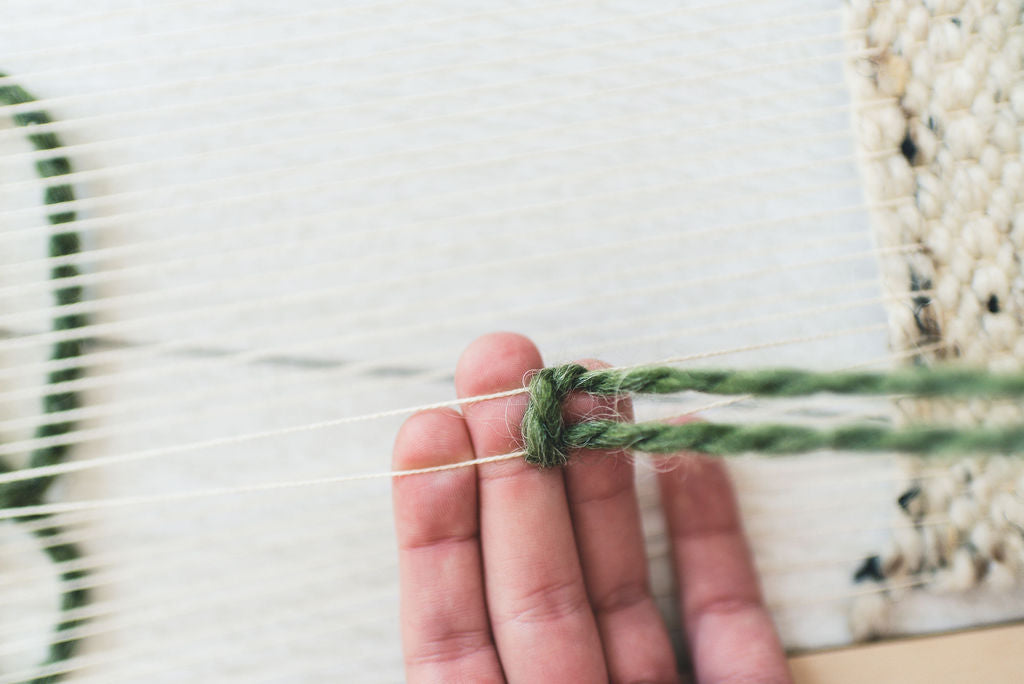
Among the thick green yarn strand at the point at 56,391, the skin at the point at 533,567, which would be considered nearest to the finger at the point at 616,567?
the skin at the point at 533,567

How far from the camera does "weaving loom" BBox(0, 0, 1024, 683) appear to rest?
0.57 meters

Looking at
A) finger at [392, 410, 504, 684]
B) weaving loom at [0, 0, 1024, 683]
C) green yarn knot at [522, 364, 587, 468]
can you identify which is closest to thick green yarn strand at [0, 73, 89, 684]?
weaving loom at [0, 0, 1024, 683]

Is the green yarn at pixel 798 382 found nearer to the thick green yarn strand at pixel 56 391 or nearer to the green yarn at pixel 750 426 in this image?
the green yarn at pixel 750 426

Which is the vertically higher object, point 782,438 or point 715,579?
point 782,438

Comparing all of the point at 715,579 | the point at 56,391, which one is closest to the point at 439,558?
the point at 715,579

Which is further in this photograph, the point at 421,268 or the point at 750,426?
the point at 421,268

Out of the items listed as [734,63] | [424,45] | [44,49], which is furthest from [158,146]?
[734,63]

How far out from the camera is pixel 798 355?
59 cm

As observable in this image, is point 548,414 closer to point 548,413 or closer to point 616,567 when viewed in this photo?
point 548,413

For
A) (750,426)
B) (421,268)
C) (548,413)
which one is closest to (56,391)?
(421,268)

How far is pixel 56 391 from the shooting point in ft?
1.95

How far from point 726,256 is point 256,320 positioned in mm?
440

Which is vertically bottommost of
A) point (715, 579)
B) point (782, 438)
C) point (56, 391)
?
point (715, 579)

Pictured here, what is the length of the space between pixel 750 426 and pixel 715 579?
200 mm
